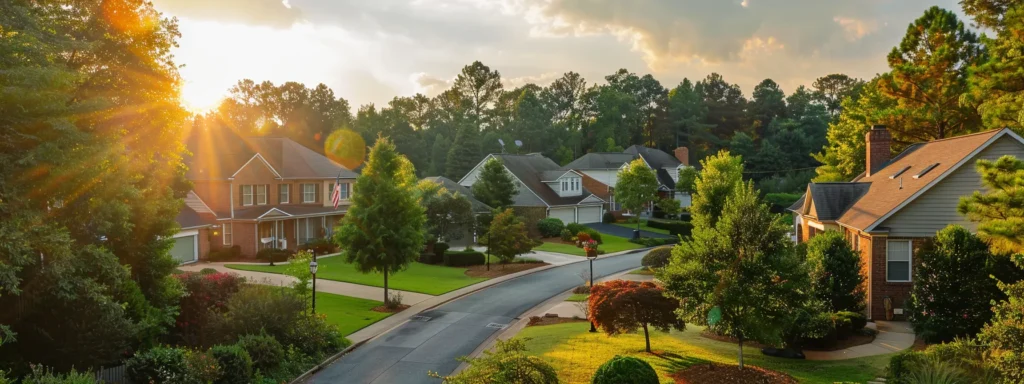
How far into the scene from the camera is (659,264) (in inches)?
1363

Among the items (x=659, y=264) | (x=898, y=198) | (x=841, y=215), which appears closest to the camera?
(x=898, y=198)

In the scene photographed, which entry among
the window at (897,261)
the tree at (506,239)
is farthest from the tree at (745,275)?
the tree at (506,239)

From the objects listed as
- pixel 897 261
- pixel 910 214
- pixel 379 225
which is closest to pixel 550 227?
pixel 379 225

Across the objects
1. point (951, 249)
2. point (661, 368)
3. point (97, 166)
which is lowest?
point (661, 368)

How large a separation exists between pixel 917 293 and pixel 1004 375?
7.00 meters

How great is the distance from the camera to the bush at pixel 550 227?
53441 millimetres

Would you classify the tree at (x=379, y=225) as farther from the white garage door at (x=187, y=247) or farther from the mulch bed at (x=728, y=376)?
the mulch bed at (x=728, y=376)

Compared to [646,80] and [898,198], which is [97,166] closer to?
[898,198]

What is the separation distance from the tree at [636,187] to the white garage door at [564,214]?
4.60 meters

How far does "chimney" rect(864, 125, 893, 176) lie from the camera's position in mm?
29609

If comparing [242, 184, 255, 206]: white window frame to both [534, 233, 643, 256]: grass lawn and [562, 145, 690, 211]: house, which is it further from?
[562, 145, 690, 211]: house

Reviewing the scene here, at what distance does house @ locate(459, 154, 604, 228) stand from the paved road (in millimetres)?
22601

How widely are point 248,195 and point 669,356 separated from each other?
118ft

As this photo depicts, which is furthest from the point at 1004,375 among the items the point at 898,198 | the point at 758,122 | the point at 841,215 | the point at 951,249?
the point at 758,122
